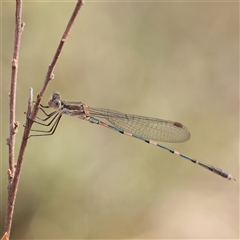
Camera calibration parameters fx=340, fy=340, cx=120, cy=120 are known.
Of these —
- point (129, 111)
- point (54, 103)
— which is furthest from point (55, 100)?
point (129, 111)

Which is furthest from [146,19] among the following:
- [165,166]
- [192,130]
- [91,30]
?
[165,166]

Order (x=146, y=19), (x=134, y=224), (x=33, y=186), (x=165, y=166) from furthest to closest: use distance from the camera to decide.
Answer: (x=146, y=19), (x=165, y=166), (x=134, y=224), (x=33, y=186)

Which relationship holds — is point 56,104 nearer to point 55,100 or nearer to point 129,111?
point 55,100

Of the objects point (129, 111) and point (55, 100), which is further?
point (129, 111)

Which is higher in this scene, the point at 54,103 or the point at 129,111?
the point at 129,111

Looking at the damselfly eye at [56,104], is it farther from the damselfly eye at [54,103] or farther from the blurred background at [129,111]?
the blurred background at [129,111]

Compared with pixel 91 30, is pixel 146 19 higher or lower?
higher

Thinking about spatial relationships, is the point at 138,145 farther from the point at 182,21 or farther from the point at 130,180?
the point at 182,21

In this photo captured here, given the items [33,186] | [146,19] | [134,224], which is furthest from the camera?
[146,19]
